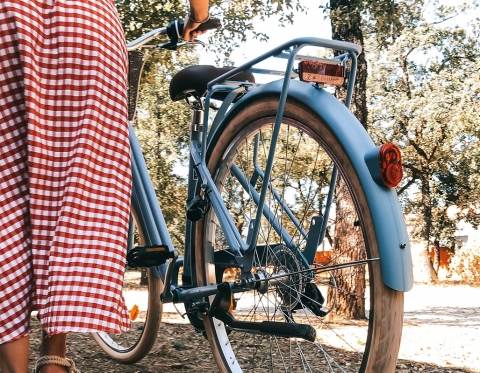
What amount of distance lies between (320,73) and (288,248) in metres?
0.63

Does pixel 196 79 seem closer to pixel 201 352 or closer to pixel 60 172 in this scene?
pixel 60 172

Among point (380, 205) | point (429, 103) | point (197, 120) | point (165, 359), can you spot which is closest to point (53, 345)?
point (380, 205)

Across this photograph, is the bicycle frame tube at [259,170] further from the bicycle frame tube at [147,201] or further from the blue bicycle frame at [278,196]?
the bicycle frame tube at [147,201]

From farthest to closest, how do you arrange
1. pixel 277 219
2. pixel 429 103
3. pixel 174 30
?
pixel 429 103, pixel 174 30, pixel 277 219

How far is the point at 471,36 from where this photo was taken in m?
21.7

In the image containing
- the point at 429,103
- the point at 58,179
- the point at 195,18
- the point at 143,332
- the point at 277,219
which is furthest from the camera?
the point at 429,103

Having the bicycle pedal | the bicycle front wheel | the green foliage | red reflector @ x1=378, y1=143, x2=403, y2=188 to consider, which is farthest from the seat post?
the green foliage

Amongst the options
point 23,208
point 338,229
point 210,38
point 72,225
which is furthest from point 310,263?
point 210,38

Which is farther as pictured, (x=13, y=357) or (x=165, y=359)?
(x=165, y=359)

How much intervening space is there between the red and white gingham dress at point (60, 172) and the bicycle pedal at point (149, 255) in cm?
87

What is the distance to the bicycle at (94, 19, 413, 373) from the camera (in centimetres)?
173

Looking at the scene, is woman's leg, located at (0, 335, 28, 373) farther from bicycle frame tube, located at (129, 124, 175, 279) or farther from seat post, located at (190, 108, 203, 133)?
seat post, located at (190, 108, 203, 133)

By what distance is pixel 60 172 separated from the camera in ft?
5.77

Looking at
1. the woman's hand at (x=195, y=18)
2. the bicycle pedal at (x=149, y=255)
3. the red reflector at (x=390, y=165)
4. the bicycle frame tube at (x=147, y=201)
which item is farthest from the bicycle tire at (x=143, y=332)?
the red reflector at (x=390, y=165)
